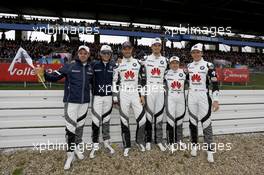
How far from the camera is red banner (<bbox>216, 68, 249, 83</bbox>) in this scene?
16891 mm

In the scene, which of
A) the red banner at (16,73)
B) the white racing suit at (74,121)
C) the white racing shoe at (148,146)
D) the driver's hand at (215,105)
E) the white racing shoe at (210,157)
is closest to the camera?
the white racing suit at (74,121)

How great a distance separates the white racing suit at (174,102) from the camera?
18.1 ft

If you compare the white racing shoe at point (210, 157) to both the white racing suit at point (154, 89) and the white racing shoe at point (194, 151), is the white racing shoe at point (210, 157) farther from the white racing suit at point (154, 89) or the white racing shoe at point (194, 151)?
the white racing suit at point (154, 89)

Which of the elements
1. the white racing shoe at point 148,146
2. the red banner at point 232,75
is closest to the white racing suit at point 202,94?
the white racing shoe at point 148,146

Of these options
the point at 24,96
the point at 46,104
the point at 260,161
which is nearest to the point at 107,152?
the point at 46,104

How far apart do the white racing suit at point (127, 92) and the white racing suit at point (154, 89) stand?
8.6 inches

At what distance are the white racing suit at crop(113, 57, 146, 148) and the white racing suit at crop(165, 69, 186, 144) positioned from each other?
0.64 meters

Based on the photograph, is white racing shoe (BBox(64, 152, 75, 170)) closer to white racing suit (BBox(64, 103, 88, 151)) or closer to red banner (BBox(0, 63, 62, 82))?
white racing suit (BBox(64, 103, 88, 151))

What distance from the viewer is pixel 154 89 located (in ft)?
17.9

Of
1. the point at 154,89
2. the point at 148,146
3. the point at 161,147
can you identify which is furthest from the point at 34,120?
the point at 161,147

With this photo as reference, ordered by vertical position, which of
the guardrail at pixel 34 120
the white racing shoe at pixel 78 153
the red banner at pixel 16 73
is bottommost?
the white racing shoe at pixel 78 153

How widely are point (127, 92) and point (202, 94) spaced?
1.59 meters

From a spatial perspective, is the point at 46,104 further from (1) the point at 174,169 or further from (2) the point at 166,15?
(2) the point at 166,15

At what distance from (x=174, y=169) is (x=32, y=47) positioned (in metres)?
27.0
